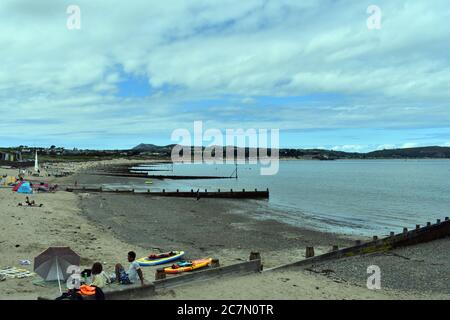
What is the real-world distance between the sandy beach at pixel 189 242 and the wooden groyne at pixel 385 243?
432 mm

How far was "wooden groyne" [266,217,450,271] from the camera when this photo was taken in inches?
679

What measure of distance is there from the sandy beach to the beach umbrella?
475mm

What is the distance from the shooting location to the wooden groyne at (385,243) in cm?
1725

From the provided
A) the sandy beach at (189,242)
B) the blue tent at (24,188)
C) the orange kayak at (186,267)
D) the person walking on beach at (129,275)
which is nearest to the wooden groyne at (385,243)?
the sandy beach at (189,242)

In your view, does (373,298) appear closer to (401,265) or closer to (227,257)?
(401,265)

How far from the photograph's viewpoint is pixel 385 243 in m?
21.3

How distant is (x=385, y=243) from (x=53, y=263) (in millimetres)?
16447

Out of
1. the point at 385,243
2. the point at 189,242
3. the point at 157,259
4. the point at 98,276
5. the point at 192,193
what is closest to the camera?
the point at 98,276

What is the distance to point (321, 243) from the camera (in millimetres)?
24547

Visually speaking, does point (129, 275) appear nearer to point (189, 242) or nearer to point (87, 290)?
point (87, 290)

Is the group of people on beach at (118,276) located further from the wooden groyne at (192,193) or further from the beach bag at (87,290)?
the wooden groyne at (192,193)

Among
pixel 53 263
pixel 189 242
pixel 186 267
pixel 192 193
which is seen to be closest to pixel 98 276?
pixel 53 263

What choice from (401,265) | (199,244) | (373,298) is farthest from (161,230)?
(373,298)
